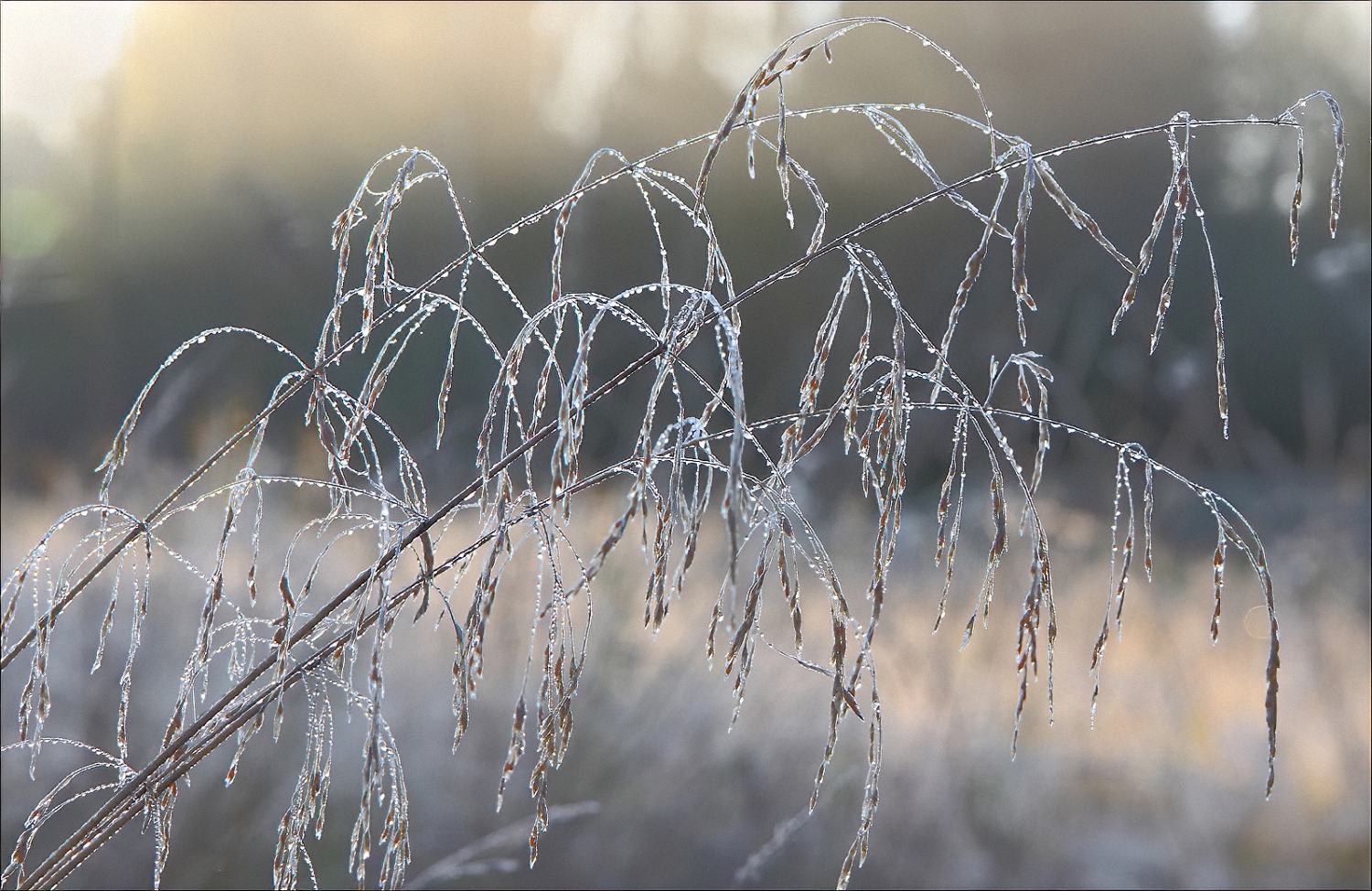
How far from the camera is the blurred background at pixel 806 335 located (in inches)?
75.4

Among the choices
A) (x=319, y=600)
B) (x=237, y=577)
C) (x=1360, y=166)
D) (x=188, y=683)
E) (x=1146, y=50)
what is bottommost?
(x=188, y=683)

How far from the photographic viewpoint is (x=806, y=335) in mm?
3982

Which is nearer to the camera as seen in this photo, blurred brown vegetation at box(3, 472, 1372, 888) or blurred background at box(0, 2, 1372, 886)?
blurred brown vegetation at box(3, 472, 1372, 888)

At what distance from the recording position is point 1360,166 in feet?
14.4

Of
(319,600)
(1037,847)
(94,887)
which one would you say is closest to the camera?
(94,887)

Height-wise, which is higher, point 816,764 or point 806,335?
point 806,335

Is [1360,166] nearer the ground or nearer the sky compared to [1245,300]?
nearer the sky

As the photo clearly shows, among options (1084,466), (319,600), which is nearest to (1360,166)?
(1084,466)

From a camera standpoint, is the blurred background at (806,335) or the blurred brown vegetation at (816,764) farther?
the blurred background at (806,335)

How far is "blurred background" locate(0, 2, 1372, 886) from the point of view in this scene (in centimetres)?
191

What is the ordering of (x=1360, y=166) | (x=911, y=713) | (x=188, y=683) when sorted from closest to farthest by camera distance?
(x=188, y=683)
(x=911, y=713)
(x=1360, y=166)

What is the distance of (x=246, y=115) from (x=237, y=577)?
129 inches

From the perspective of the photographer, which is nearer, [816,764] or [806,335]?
[816,764]

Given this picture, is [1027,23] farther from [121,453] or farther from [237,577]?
[121,453]
